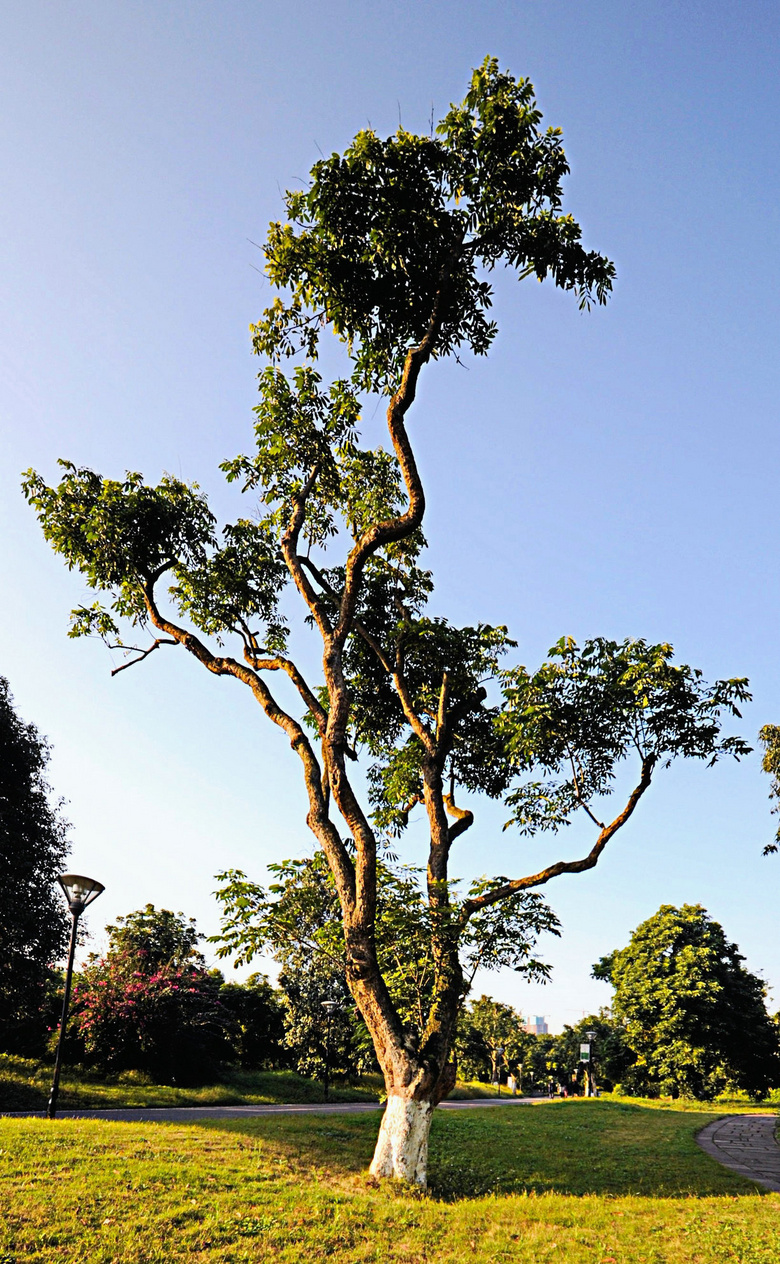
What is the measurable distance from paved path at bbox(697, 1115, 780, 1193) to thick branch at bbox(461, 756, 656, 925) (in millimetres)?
6307

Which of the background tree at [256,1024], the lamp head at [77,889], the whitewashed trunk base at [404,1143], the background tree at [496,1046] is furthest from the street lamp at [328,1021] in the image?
the background tree at [496,1046]

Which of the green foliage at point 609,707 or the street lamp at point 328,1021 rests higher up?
the green foliage at point 609,707

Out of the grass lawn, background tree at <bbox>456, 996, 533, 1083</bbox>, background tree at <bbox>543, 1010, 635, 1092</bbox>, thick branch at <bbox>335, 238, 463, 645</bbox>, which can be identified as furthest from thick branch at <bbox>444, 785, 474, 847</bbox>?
background tree at <bbox>456, 996, 533, 1083</bbox>

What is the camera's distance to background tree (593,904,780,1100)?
137 ft

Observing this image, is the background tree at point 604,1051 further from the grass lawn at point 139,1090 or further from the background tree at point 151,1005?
the background tree at point 151,1005

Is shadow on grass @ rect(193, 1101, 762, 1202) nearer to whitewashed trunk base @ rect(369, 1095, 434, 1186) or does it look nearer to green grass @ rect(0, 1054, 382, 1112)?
whitewashed trunk base @ rect(369, 1095, 434, 1186)

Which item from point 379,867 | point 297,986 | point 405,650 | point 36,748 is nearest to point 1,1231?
point 379,867

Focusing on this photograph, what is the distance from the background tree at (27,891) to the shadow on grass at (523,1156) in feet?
38.2

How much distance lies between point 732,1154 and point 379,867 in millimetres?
13195

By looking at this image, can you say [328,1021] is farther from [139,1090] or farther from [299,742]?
[299,742]

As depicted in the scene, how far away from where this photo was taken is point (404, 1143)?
11.0 meters

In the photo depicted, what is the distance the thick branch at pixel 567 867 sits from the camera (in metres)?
12.8

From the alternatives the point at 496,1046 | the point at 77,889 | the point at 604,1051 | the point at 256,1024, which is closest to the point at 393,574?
the point at 77,889

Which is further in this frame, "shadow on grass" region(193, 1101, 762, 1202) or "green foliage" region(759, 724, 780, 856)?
"green foliage" region(759, 724, 780, 856)
